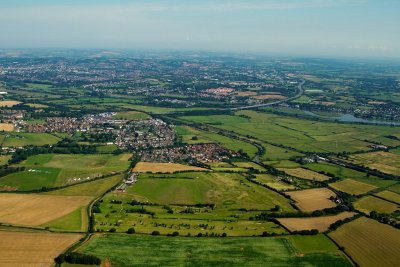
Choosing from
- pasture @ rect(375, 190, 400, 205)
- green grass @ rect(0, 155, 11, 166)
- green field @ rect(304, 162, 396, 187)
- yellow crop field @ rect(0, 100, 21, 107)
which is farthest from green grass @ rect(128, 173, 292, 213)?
yellow crop field @ rect(0, 100, 21, 107)

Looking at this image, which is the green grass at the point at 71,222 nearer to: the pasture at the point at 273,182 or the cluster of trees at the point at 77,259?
the cluster of trees at the point at 77,259

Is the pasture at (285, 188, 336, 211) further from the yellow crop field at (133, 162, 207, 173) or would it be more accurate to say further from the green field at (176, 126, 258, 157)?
the green field at (176, 126, 258, 157)

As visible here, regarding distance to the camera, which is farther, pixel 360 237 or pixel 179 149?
pixel 179 149

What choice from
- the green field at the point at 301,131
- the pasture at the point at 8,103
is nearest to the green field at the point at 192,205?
the green field at the point at 301,131

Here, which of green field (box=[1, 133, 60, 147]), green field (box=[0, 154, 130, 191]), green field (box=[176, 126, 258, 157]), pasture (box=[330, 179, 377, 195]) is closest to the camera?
green field (box=[0, 154, 130, 191])

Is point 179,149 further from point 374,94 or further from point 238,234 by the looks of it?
point 374,94

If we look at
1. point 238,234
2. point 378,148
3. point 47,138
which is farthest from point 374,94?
point 238,234
